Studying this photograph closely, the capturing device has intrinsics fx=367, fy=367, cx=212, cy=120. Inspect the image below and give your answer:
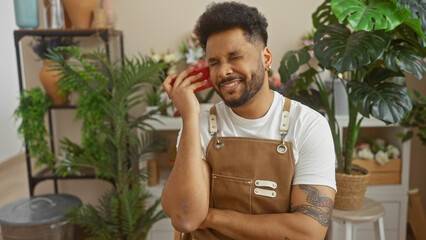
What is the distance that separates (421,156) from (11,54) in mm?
5379

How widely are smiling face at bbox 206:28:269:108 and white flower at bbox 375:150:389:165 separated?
156 cm

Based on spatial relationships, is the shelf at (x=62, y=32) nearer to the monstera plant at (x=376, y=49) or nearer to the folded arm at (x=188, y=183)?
the monstera plant at (x=376, y=49)

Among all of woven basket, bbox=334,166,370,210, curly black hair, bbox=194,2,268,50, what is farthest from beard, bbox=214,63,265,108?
woven basket, bbox=334,166,370,210

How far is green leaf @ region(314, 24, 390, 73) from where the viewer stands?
5.06 ft

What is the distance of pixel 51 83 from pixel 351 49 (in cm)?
201

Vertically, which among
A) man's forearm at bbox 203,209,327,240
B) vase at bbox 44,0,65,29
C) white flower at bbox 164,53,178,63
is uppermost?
vase at bbox 44,0,65,29

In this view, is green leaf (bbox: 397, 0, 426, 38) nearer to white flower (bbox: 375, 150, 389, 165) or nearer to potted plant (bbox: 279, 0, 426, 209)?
potted plant (bbox: 279, 0, 426, 209)

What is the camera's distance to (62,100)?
2.68m

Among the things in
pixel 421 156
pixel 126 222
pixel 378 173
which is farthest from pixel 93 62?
pixel 421 156

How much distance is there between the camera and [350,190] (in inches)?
75.2

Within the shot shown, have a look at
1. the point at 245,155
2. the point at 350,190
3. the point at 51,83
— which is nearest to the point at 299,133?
the point at 245,155

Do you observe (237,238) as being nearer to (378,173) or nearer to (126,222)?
(126,222)

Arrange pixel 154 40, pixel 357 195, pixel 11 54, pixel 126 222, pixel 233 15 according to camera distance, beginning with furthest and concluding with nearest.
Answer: pixel 11 54 < pixel 154 40 < pixel 126 222 < pixel 357 195 < pixel 233 15

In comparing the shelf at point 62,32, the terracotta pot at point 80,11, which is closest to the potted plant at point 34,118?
the shelf at point 62,32
